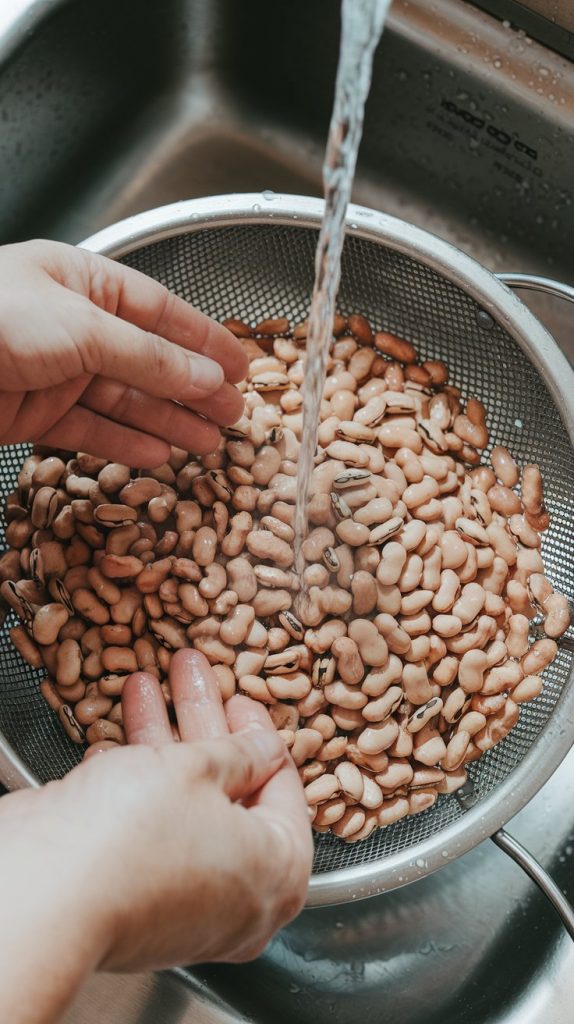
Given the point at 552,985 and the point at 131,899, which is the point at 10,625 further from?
the point at 552,985

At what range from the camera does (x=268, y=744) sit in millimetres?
490

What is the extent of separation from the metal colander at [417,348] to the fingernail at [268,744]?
158 mm

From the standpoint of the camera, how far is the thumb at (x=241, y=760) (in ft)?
1.42

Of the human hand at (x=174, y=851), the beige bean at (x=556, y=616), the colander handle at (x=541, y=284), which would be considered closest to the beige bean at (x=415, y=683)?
the beige bean at (x=556, y=616)

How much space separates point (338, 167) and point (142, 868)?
1.38ft

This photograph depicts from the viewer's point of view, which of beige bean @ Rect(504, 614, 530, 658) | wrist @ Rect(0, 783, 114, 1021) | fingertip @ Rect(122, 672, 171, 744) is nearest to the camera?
wrist @ Rect(0, 783, 114, 1021)

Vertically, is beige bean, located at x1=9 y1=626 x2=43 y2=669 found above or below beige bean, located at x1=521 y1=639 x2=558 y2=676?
below

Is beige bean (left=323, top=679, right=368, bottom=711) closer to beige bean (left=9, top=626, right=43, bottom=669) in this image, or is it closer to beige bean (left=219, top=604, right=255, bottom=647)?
beige bean (left=219, top=604, right=255, bottom=647)

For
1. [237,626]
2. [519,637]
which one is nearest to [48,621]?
[237,626]

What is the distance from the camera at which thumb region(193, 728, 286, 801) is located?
0.43m

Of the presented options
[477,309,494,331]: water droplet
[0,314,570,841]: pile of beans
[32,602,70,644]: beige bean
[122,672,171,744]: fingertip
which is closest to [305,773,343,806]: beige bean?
[0,314,570,841]: pile of beans

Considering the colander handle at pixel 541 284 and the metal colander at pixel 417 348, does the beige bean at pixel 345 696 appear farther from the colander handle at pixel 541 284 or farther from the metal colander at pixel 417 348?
the colander handle at pixel 541 284

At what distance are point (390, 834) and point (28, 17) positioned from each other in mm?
753

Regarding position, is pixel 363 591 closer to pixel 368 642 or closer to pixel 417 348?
pixel 368 642
